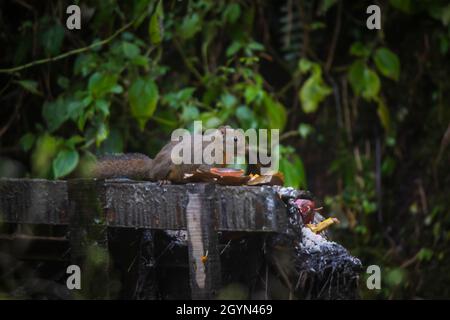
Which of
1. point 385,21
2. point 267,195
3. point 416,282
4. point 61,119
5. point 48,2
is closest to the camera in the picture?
point 267,195

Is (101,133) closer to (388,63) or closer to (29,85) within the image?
(29,85)

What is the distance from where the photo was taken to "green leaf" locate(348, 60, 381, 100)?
13.0ft

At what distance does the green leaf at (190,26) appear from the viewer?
377 cm

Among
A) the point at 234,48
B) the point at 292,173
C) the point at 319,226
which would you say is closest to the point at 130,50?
the point at 234,48

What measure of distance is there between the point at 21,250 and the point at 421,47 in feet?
10.3

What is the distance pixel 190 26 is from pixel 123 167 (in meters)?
1.70

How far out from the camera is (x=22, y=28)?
3.55m

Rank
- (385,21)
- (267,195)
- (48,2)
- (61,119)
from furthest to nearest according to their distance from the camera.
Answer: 1. (385,21)
2. (48,2)
3. (61,119)
4. (267,195)

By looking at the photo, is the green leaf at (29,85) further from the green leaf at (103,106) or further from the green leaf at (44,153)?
the green leaf at (103,106)

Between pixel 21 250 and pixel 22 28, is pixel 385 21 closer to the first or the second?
pixel 22 28

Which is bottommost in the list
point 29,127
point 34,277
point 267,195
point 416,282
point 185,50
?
point 416,282

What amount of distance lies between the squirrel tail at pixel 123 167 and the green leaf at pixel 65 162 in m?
0.88
